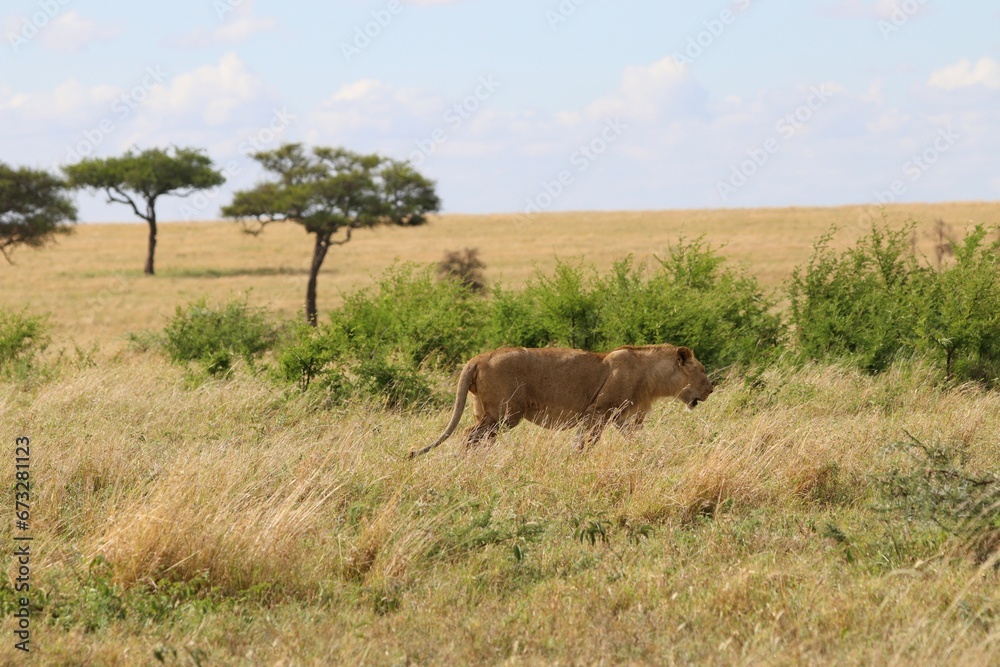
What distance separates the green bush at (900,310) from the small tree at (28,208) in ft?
128

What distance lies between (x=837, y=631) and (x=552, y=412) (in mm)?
4033

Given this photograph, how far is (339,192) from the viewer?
39844 millimetres

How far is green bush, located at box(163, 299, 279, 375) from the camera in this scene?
15.4m

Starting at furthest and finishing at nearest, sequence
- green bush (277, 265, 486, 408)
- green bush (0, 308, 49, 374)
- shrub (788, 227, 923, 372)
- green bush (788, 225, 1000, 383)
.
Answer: green bush (0, 308, 49, 374)
shrub (788, 227, 923, 372)
green bush (788, 225, 1000, 383)
green bush (277, 265, 486, 408)

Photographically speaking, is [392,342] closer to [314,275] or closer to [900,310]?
[900,310]

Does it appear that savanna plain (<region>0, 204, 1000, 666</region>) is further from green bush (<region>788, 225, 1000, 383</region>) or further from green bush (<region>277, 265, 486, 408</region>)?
green bush (<region>788, 225, 1000, 383</region>)

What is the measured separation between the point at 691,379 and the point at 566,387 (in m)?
1.16

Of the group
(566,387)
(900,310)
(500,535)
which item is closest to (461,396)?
(566,387)

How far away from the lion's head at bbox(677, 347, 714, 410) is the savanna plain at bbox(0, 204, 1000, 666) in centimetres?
25

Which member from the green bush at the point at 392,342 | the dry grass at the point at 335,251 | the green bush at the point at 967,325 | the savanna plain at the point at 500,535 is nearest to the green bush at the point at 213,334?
the green bush at the point at 392,342

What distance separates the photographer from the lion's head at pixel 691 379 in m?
8.95

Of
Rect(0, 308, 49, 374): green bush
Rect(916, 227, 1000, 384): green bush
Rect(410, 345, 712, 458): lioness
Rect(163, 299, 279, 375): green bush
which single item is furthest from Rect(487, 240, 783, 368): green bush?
Rect(0, 308, 49, 374): green bush

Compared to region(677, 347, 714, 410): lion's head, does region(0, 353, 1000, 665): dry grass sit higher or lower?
lower

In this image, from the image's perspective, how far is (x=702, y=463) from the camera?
7184 mm
